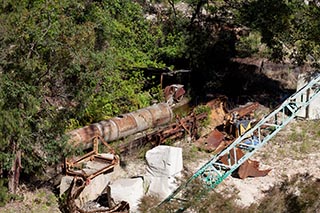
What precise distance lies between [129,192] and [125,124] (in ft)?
13.3

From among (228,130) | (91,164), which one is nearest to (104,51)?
(228,130)

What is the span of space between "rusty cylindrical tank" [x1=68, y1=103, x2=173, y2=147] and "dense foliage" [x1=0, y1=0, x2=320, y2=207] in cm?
72

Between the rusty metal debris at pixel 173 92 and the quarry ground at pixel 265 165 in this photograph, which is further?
the rusty metal debris at pixel 173 92

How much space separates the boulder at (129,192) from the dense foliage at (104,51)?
1.27 meters

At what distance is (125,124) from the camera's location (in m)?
13.9

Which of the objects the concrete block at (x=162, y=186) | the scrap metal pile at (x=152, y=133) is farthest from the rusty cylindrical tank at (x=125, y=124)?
the concrete block at (x=162, y=186)

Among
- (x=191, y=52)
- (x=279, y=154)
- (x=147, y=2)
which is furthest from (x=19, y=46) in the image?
(x=147, y=2)

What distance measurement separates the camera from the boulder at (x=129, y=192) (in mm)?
10047

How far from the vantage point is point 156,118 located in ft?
48.6

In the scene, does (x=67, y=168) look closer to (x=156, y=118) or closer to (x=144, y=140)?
(x=144, y=140)

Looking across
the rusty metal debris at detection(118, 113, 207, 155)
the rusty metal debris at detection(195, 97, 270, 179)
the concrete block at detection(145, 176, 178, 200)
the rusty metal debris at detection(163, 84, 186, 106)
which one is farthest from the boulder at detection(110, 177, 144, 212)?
the rusty metal debris at detection(163, 84, 186, 106)

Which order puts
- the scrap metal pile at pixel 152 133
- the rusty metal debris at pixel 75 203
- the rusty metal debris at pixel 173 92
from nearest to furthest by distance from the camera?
1. the rusty metal debris at pixel 75 203
2. the scrap metal pile at pixel 152 133
3. the rusty metal debris at pixel 173 92

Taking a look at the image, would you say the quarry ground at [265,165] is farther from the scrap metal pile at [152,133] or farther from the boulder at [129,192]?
the boulder at [129,192]

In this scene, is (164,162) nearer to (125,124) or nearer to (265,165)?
(265,165)
